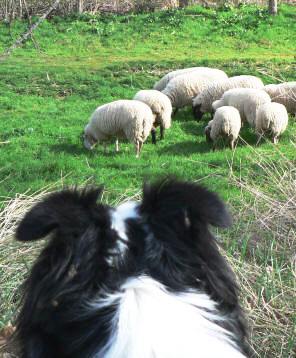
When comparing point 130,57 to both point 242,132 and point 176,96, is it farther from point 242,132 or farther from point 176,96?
point 242,132

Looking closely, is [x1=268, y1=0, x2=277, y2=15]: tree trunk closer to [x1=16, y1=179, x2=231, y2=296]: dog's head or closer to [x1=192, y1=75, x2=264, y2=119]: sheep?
[x1=192, y1=75, x2=264, y2=119]: sheep

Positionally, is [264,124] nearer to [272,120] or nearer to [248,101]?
[272,120]

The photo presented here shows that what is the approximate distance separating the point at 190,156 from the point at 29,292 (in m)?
9.42

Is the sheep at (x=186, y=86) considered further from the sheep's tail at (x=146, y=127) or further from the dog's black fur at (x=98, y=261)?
the dog's black fur at (x=98, y=261)

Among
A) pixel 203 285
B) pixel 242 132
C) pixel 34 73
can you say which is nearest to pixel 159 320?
pixel 203 285

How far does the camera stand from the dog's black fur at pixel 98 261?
200 cm

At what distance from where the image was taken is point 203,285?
6.92ft

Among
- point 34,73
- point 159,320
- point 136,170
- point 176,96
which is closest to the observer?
point 159,320

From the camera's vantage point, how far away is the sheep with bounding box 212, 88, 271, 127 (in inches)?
495

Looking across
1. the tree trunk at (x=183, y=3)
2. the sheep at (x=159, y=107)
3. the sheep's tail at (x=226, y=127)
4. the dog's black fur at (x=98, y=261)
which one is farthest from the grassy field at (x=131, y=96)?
the dog's black fur at (x=98, y=261)

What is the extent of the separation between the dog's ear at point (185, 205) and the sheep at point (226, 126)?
31.9 feet

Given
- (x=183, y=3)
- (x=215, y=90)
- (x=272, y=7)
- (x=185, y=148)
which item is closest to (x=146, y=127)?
(x=185, y=148)

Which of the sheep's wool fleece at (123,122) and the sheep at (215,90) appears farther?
the sheep at (215,90)

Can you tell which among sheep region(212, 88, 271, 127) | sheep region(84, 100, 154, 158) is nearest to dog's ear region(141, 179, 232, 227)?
sheep region(84, 100, 154, 158)
